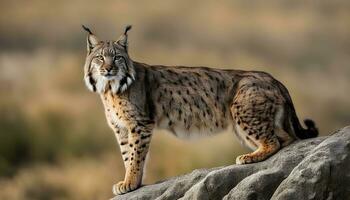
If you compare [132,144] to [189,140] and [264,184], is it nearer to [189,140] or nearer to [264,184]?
[189,140]

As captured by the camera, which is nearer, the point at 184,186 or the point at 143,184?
the point at 184,186

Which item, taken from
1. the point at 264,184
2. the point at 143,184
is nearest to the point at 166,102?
the point at 143,184

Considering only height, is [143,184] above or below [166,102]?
below

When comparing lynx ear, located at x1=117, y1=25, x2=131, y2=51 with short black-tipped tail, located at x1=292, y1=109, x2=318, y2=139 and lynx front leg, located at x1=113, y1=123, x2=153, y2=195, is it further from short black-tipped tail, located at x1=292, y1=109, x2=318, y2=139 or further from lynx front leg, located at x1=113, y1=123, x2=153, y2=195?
short black-tipped tail, located at x1=292, y1=109, x2=318, y2=139

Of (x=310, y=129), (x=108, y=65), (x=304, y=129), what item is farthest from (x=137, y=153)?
(x=310, y=129)

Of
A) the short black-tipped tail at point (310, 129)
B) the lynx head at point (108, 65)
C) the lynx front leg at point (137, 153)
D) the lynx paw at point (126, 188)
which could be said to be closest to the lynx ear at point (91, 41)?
the lynx head at point (108, 65)

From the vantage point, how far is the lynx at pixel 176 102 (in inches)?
507

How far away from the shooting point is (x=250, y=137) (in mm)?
12922

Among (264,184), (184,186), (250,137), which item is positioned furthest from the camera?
(250,137)

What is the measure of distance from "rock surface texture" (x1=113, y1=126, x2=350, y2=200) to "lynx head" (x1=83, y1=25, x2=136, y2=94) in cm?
236

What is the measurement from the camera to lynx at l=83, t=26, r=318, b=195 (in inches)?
507

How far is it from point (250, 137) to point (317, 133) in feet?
3.72

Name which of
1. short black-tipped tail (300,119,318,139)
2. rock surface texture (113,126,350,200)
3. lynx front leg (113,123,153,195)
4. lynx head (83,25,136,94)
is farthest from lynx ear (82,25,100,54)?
short black-tipped tail (300,119,318,139)

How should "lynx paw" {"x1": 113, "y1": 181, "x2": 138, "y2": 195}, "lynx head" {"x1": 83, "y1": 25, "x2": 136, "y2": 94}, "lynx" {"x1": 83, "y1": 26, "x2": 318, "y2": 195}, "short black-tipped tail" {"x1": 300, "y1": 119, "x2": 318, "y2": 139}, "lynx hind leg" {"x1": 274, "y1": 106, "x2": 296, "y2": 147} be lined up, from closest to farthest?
1. "short black-tipped tail" {"x1": 300, "y1": 119, "x2": 318, "y2": 139}
2. "lynx hind leg" {"x1": 274, "y1": 106, "x2": 296, "y2": 147}
3. "lynx" {"x1": 83, "y1": 26, "x2": 318, "y2": 195}
4. "lynx paw" {"x1": 113, "y1": 181, "x2": 138, "y2": 195}
5. "lynx head" {"x1": 83, "y1": 25, "x2": 136, "y2": 94}
